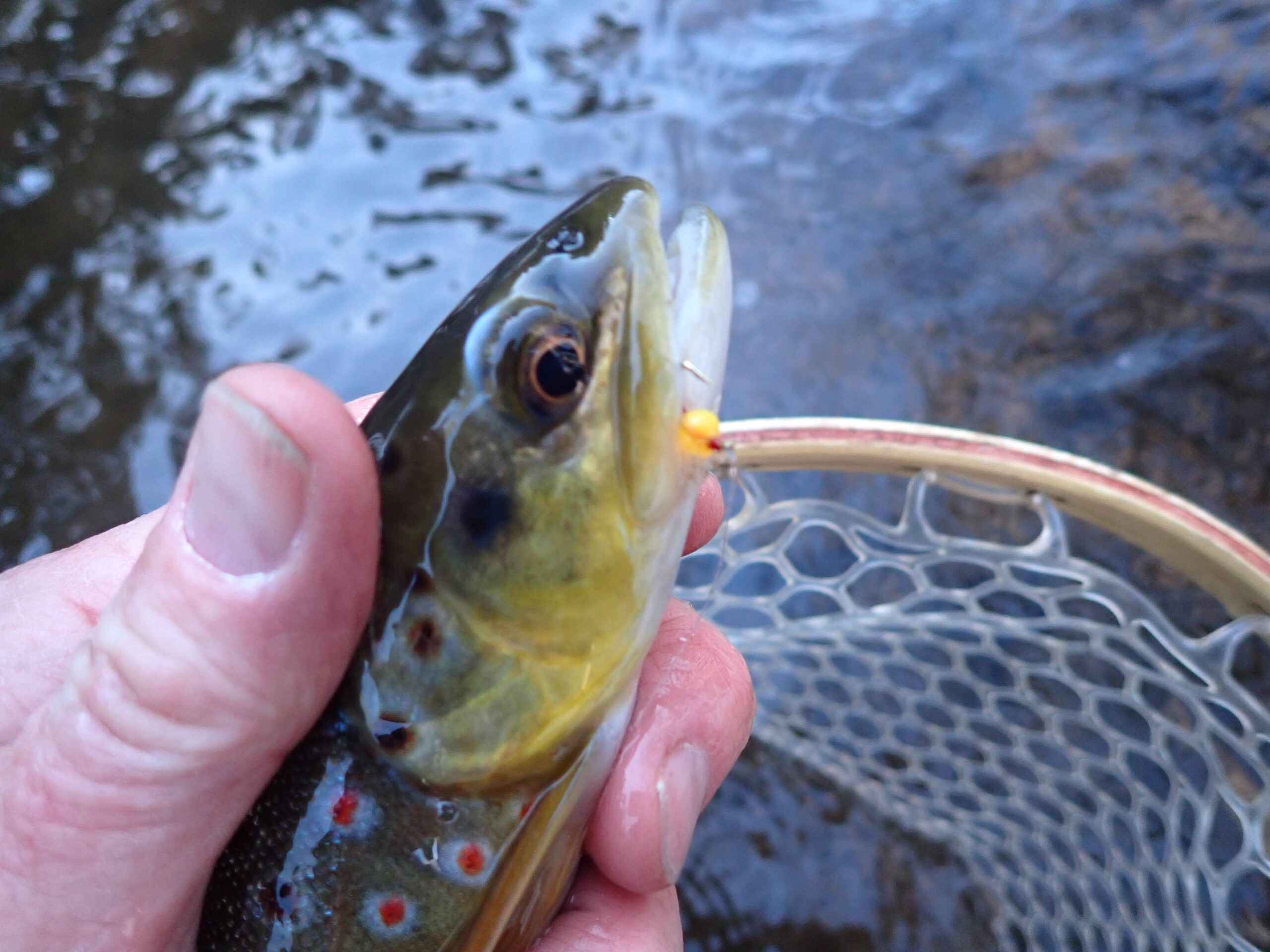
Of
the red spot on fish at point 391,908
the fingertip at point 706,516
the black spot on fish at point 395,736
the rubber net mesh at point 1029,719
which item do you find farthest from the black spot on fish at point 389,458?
the rubber net mesh at point 1029,719

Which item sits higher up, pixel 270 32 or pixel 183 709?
pixel 183 709

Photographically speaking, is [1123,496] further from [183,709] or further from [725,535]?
[183,709]

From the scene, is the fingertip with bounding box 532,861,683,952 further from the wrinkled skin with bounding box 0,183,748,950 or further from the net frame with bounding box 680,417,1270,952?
the net frame with bounding box 680,417,1270,952

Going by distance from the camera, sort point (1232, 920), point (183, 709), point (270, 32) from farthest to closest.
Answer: point (270, 32) < point (1232, 920) < point (183, 709)

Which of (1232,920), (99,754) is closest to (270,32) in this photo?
(99,754)

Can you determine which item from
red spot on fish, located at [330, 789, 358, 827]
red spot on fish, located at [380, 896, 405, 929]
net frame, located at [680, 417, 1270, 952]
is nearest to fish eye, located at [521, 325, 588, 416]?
net frame, located at [680, 417, 1270, 952]

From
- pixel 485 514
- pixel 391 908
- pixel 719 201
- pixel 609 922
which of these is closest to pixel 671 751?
pixel 609 922
